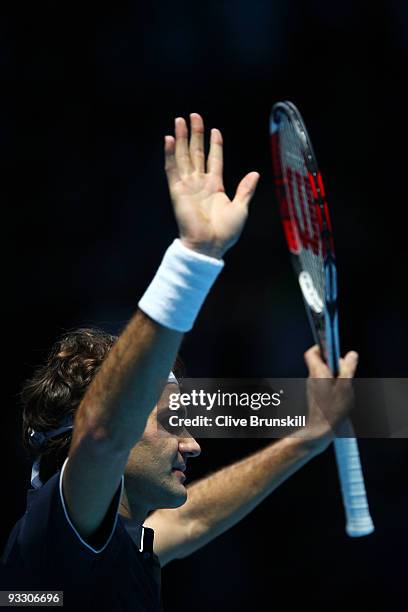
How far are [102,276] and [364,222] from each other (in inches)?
55.4

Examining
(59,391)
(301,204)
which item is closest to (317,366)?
(301,204)

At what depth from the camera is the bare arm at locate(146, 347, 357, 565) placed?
350 cm

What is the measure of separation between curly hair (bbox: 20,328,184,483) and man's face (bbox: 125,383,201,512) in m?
0.20

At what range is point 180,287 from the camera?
215 cm

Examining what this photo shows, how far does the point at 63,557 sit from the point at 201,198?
33.6 inches

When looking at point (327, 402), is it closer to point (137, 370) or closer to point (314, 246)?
point (314, 246)

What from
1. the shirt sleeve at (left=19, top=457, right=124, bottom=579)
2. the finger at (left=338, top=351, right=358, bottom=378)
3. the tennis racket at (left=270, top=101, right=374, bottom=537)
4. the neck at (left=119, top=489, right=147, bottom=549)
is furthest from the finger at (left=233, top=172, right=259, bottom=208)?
the finger at (left=338, top=351, right=358, bottom=378)

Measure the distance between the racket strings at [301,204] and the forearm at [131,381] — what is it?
1.72m

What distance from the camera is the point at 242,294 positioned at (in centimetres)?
538

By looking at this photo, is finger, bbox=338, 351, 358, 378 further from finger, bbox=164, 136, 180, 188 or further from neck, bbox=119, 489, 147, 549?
finger, bbox=164, 136, 180, 188

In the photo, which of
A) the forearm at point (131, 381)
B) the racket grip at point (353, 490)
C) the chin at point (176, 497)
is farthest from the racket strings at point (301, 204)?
the forearm at point (131, 381)

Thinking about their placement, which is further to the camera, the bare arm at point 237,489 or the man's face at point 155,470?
the bare arm at point 237,489

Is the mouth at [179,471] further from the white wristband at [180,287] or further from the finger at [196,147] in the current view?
the finger at [196,147]

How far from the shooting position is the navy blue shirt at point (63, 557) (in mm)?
2324
